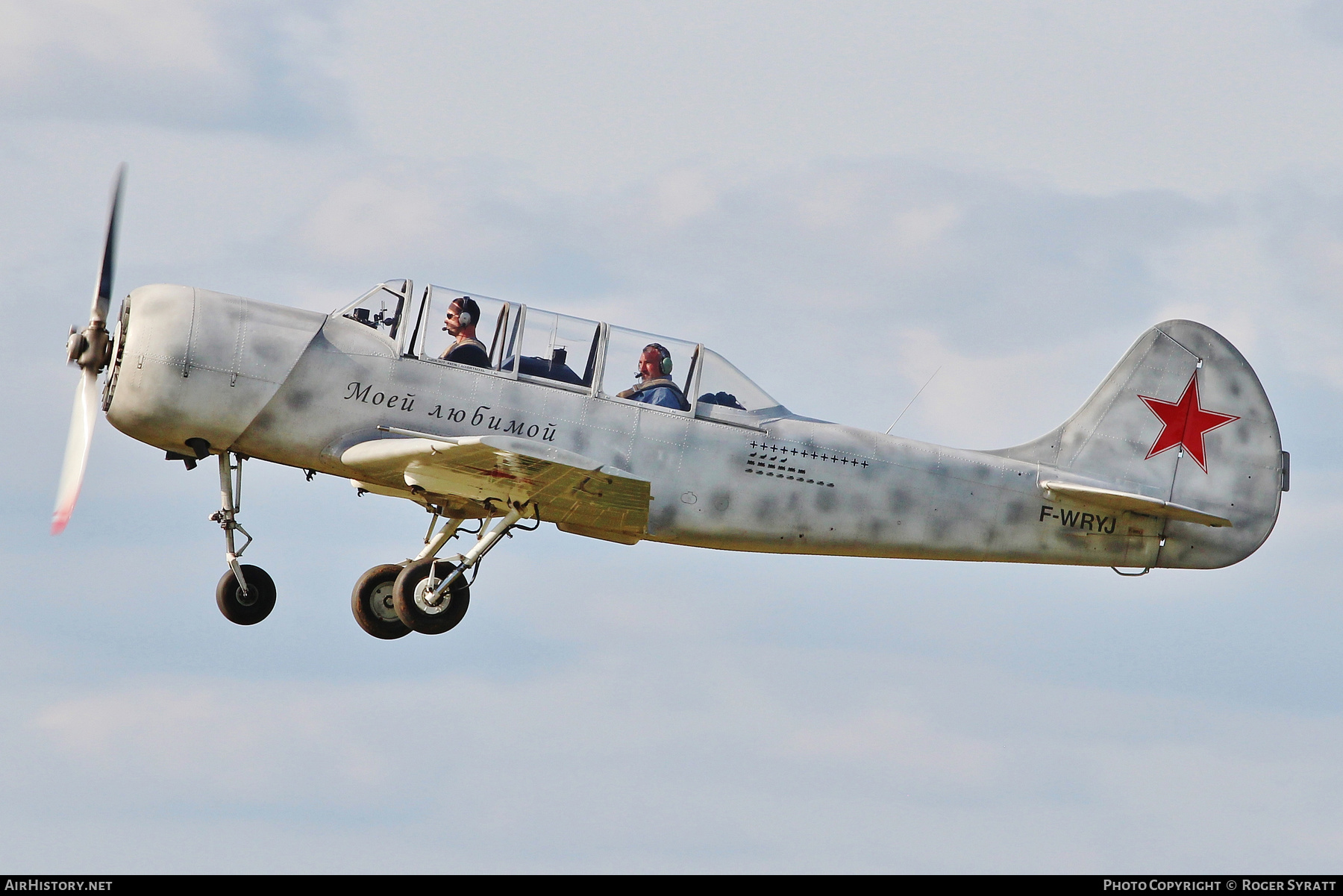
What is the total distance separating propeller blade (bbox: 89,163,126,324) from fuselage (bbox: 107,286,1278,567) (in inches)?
24.1

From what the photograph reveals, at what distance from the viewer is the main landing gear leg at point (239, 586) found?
15727mm

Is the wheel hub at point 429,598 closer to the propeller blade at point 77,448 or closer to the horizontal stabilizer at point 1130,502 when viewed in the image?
the propeller blade at point 77,448

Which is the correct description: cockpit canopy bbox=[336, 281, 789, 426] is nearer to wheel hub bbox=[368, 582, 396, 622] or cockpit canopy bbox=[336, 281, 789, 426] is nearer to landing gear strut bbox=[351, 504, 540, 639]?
landing gear strut bbox=[351, 504, 540, 639]

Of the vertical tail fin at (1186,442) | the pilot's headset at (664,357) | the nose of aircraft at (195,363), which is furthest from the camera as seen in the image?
the vertical tail fin at (1186,442)

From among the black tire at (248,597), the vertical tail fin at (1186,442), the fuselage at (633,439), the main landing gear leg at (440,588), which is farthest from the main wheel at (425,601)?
the vertical tail fin at (1186,442)

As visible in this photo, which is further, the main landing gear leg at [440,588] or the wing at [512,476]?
the main landing gear leg at [440,588]

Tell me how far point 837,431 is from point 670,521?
1.90m

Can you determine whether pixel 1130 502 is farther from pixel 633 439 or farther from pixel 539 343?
pixel 539 343

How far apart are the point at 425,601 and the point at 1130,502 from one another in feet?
23.1

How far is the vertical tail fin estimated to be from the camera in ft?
56.2

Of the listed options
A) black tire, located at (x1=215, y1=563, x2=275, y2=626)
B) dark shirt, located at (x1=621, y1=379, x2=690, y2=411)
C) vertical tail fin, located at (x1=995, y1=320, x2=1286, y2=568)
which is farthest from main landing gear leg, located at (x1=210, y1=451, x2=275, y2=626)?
vertical tail fin, located at (x1=995, y1=320, x2=1286, y2=568)

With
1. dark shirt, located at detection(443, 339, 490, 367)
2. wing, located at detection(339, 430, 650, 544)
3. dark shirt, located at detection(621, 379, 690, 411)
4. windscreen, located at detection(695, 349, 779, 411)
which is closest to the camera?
wing, located at detection(339, 430, 650, 544)

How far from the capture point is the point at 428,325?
599 inches

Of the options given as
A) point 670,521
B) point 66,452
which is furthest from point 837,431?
point 66,452
